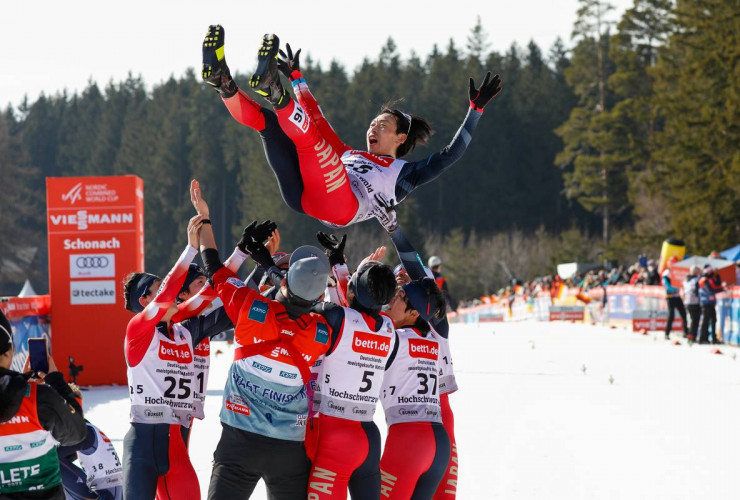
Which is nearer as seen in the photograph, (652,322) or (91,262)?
(91,262)

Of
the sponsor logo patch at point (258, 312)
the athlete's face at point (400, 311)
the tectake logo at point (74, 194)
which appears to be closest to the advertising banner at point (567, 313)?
the tectake logo at point (74, 194)

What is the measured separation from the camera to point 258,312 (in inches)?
211

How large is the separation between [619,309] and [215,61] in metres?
27.7

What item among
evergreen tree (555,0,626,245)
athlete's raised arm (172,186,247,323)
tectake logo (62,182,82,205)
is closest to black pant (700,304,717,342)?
tectake logo (62,182,82,205)

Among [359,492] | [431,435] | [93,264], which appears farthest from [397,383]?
[93,264]

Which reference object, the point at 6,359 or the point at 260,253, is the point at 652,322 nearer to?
the point at 260,253

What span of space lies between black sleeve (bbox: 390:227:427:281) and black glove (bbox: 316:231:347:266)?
1.10 ft

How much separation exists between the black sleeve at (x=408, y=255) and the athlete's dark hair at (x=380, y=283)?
76 cm

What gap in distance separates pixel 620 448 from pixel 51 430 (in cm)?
727

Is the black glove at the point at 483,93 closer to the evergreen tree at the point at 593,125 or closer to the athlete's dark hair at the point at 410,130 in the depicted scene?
the athlete's dark hair at the point at 410,130

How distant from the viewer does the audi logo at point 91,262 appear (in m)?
16.0

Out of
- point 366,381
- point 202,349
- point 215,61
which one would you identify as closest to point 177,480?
point 202,349

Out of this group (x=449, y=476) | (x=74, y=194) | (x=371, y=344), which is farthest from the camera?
(x=74, y=194)

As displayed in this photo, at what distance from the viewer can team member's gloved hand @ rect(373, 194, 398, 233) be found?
6414 millimetres
